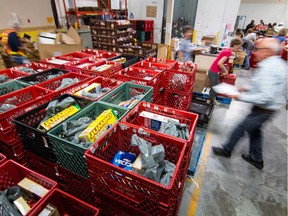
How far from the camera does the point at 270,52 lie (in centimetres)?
187

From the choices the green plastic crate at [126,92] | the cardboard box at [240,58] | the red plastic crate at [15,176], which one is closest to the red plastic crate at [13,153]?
the red plastic crate at [15,176]

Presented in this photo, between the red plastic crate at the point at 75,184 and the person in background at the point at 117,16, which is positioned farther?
the person in background at the point at 117,16

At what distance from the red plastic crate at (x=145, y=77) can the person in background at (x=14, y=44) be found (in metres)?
2.42

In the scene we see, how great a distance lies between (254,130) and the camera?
2.28m

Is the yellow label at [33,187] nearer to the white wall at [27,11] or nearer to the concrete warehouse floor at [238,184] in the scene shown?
the concrete warehouse floor at [238,184]

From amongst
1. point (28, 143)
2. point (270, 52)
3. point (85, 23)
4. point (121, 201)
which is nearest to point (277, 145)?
point (270, 52)

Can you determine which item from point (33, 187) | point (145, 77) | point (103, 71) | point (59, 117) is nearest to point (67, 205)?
point (33, 187)

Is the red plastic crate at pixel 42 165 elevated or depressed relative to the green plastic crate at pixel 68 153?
depressed

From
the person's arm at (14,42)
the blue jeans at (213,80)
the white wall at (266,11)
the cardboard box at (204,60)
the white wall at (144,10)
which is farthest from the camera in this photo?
the white wall at (266,11)

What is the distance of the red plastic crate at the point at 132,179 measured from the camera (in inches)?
37.1

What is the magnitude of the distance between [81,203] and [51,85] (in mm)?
1709

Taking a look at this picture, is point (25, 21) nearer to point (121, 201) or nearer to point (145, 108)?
point (145, 108)

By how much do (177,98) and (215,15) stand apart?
7.62m

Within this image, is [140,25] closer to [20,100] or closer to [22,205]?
[20,100]
